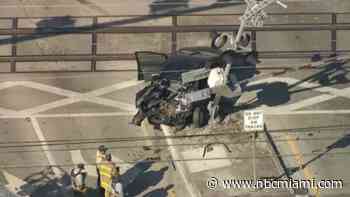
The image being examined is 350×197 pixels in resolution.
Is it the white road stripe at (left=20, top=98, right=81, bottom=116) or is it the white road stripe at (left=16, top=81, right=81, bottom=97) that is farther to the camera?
the white road stripe at (left=16, top=81, right=81, bottom=97)

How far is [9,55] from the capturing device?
29016mm

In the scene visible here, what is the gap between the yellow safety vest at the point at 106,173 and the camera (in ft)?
76.5

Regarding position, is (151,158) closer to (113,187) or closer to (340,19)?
(113,187)

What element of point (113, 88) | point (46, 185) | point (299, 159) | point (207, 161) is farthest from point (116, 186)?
point (299, 159)

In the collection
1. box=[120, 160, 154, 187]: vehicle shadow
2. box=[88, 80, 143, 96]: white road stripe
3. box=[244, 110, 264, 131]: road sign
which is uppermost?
box=[88, 80, 143, 96]: white road stripe

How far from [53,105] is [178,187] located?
5.26 m

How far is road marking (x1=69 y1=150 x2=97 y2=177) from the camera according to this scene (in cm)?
2506

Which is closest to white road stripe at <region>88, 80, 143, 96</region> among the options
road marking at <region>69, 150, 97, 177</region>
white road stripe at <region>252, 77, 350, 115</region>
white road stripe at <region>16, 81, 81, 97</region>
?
white road stripe at <region>16, 81, 81, 97</region>

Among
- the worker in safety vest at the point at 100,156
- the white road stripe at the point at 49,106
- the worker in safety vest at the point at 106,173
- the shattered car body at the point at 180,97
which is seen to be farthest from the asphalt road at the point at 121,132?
the worker in safety vest at the point at 106,173

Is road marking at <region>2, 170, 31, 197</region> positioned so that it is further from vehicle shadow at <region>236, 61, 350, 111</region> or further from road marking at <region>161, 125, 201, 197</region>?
vehicle shadow at <region>236, 61, 350, 111</region>

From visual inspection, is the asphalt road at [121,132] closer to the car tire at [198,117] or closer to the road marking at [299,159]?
the road marking at [299,159]

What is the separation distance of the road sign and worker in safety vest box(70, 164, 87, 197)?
4666 millimetres

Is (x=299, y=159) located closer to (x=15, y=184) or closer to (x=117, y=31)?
(x=117, y=31)

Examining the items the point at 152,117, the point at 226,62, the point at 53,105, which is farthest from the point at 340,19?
the point at 53,105
